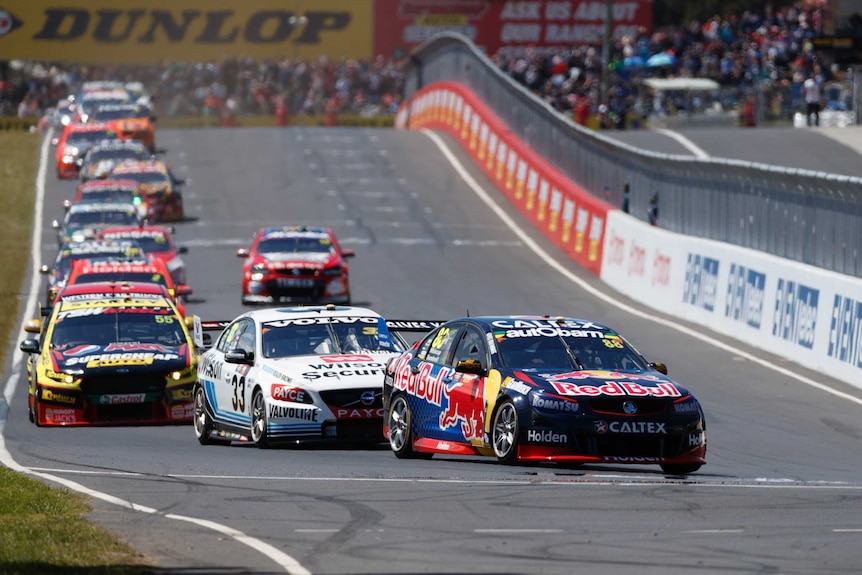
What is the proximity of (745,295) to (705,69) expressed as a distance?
122ft

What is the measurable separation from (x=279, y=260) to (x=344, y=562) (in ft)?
73.4

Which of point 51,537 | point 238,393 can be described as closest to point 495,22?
point 238,393

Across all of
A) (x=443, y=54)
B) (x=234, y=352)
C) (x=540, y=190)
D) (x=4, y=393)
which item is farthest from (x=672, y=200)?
(x=443, y=54)

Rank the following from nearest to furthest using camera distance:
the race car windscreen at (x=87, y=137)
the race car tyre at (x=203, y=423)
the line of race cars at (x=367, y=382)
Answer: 1. the line of race cars at (x=367, y=382)
2. the race car tyre at (x=203, y=423)
3. the race car windscreen at (x=87, y=137)

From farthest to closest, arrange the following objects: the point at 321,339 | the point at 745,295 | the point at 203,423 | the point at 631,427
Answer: the point at 745,295 → the point at 203,423 → the point at 321,339 → the point at 631,427

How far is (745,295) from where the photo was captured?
83.3 feet

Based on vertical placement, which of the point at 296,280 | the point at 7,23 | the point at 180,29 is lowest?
the point at 296,280

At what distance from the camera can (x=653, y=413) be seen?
502 inches

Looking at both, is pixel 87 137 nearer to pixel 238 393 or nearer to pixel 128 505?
pixel 238 393

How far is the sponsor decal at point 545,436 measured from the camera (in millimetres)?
12664

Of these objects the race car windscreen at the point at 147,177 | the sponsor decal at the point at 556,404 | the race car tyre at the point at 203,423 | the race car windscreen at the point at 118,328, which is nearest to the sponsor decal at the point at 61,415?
the race car windscreen at the point at 118,328

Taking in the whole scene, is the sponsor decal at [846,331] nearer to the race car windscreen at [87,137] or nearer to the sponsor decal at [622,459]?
the sponsor decal at [622,459]

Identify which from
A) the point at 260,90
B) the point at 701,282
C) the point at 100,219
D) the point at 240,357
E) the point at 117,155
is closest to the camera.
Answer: the point at 240,357

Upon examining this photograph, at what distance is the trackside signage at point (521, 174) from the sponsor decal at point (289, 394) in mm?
20405
